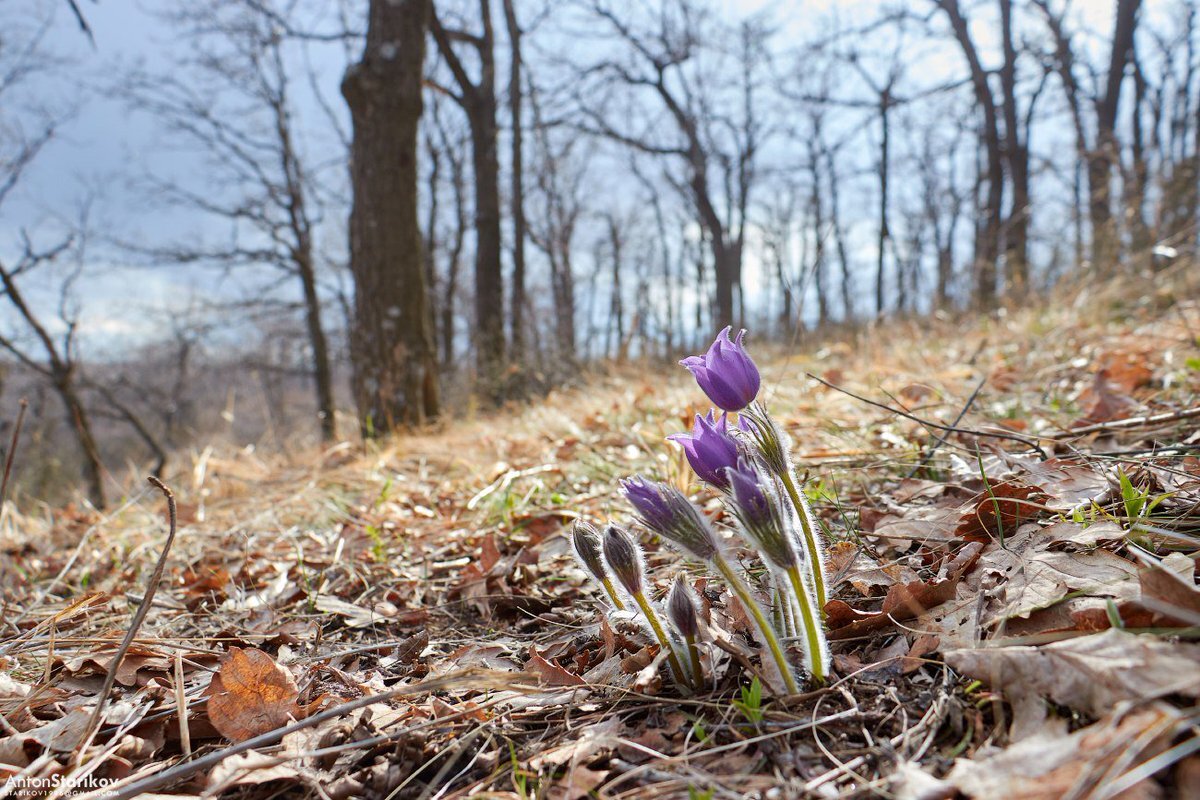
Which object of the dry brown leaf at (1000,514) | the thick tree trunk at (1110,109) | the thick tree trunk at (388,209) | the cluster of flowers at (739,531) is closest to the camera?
the cluster of flowers at (739,531)

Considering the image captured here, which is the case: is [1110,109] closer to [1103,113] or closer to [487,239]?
[1103,113]

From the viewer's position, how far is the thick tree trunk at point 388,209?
500 centimetres

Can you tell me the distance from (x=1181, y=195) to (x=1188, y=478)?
770 cm

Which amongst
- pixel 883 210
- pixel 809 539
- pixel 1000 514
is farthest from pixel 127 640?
pixel 883 210

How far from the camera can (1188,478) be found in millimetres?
1234

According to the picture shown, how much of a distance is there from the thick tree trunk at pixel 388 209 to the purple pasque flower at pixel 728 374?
4293 mm

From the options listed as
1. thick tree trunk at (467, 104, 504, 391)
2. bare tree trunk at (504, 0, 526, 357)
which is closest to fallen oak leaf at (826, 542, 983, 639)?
thick tree trunk at (467, 104, 504, 391)

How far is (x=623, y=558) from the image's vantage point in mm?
1020

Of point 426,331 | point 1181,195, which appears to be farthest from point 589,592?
point 1181,195

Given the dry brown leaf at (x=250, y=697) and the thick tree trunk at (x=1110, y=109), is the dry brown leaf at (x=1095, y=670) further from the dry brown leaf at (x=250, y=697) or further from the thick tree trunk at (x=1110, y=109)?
the thick tree trunk at (x=1110, y=109)

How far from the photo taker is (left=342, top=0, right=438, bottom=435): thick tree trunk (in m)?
5.00

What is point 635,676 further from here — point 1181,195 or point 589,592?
point 1181,195

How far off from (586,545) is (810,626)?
1.27ft

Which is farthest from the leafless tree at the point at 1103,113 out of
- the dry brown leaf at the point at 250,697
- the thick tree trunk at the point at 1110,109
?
the dry brown leaf at the point at 250,697
